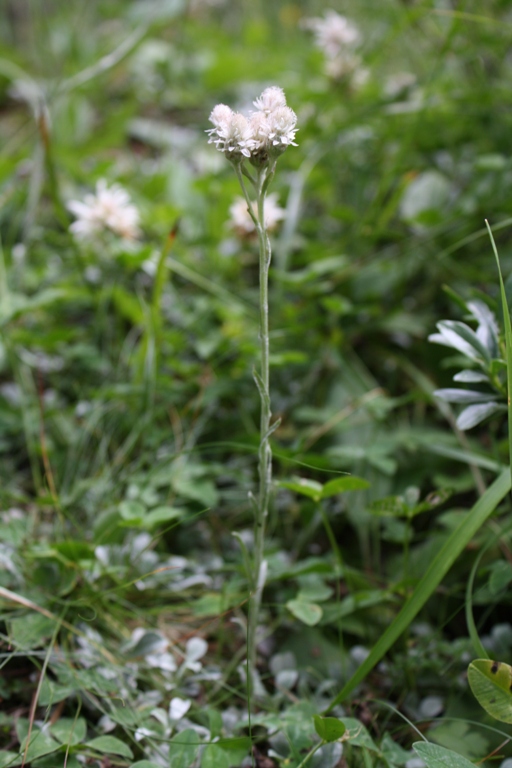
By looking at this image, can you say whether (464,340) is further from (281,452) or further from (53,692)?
(53,692)

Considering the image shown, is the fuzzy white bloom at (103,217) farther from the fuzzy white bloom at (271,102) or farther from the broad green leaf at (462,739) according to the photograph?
the broad green leaf at (462,739)

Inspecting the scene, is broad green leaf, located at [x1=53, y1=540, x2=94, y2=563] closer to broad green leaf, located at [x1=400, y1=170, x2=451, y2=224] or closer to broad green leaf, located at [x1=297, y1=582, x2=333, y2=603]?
broad green leaf, located at [x1=297, y1=582, x2=333, y2=603]

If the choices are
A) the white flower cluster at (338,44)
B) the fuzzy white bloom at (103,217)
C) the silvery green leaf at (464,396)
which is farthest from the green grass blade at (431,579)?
the white flower cluster at (338,44)

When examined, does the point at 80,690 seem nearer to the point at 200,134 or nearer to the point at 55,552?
the point at 55,552

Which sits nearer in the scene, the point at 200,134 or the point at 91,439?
the point at 91,439

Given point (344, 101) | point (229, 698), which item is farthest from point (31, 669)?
point (344, 101)

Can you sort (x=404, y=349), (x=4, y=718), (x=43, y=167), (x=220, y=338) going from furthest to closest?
(x=43, y=167) < (x=404, y=349) < (x=220, y=338) < (x=4, y=718)
